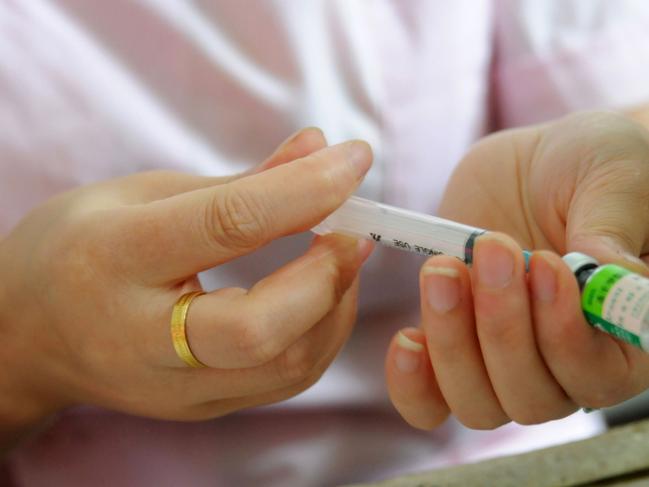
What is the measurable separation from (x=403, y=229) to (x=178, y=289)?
0.15 m

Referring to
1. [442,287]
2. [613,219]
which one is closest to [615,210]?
[613,219]

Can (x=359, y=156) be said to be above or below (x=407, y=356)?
above

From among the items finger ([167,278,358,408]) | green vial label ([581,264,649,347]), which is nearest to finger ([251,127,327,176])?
finger ([167,278,358,408])

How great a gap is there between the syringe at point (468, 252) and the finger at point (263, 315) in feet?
0.12

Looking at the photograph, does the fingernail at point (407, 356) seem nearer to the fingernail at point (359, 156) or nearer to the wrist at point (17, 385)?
the fingernail at point (359, 156)

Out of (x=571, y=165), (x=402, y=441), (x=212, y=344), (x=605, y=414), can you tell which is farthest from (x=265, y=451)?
(x=605, y=414)

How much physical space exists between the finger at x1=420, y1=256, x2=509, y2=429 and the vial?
63 millimetres

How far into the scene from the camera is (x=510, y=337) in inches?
16.8

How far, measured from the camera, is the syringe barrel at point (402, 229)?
19.1 inches

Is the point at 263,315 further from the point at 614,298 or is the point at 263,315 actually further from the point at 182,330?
the point at 614,298

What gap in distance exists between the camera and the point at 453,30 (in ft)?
2.25

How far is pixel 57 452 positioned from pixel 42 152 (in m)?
0.25

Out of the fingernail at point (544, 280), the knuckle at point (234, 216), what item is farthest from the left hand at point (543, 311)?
the knuckle at point (234, 216)

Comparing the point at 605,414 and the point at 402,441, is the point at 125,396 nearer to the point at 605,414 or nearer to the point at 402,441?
the point at 402,441
